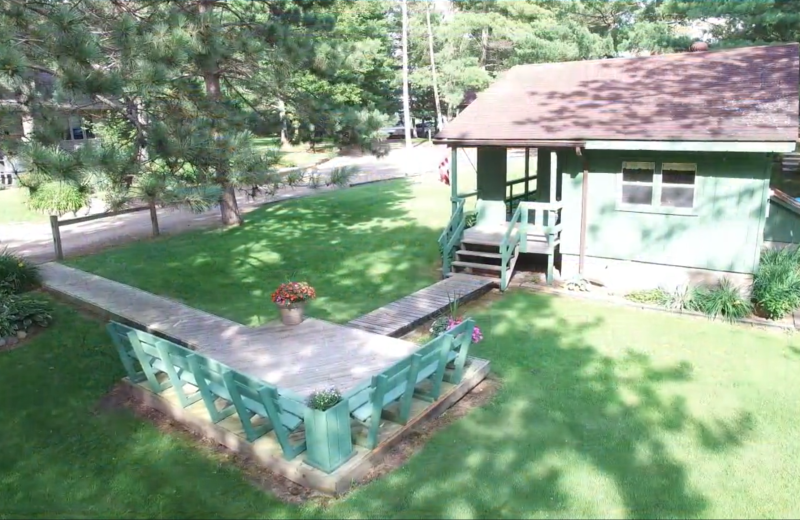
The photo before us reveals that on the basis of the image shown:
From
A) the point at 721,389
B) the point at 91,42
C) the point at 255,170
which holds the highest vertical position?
the point at 91,42

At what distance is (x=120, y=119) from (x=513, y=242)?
6.99 metres

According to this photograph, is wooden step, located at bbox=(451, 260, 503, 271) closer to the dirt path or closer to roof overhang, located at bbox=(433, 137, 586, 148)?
roof overhang, located at bbox=(433, 137, 586, 148)

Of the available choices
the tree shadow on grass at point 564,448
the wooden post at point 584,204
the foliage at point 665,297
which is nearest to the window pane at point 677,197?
the wooden post at point 584,204

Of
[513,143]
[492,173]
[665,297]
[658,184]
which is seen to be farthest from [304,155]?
[665,297]

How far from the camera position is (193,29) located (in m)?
8.41

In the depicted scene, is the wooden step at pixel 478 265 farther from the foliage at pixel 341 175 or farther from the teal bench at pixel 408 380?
the teal bench at pixel 408 380

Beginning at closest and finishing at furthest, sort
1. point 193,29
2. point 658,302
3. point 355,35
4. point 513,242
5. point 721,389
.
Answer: point 721,389 → point 193,29 → point 658,302 → point 513,242 → point 355,35

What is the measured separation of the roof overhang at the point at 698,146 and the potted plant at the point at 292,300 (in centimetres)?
560

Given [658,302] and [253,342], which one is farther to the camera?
[658,302]

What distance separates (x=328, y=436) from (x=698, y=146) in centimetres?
755

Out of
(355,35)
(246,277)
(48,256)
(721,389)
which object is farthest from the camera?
(355,35)

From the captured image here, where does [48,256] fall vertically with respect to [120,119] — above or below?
below

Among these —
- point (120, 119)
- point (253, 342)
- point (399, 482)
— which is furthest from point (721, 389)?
point (120, 119)

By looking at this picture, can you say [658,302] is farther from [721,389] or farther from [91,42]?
[91,42]
